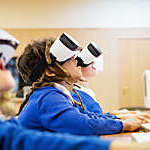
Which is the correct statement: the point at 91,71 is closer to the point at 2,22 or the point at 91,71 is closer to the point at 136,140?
the point at 136,140

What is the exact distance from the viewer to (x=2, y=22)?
5.17 meters

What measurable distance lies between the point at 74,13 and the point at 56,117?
13.9 feet

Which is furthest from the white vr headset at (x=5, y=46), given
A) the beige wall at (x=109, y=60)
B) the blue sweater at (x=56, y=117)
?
the beige wall at (x=109, y=60)

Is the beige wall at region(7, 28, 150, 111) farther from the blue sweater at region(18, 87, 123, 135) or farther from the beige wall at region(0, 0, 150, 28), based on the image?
the blue sweater at region(18, 87, 123, 135)

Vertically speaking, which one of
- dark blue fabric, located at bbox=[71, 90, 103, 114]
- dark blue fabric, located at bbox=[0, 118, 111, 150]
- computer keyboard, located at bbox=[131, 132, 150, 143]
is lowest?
computer keyboard, located at bbox=[131, 132, 150, 143]

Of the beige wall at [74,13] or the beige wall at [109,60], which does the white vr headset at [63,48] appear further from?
the beige wall at [74,13]

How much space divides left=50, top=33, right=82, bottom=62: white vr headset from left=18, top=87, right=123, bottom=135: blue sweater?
0.69 ft

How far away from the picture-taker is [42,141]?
0.60 m

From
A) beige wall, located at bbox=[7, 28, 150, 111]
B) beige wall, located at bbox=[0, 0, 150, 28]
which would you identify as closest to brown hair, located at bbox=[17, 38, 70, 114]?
beige wall, located at bbox=[7, 28, 150, 111]

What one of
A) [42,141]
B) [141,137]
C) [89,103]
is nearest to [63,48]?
[141,137]

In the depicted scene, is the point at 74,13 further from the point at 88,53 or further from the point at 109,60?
the point at 88,53

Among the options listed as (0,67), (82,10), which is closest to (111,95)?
(82,10)

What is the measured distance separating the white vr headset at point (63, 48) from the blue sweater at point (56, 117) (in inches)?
8.3

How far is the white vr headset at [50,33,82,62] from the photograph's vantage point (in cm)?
137
